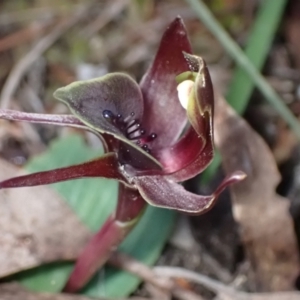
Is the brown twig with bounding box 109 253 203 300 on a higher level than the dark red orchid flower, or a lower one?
lower

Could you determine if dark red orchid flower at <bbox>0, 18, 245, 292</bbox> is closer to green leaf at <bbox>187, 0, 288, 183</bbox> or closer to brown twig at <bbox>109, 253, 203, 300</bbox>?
brown twig at <bbox>109, 253, 203, 300</bbox>

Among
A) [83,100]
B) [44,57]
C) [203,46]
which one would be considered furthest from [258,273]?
[44,57]

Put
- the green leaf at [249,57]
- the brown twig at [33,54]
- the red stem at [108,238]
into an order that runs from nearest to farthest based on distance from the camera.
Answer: the red stem at [108,238], the green leaf at [249,57], the brown twig at [33,54]

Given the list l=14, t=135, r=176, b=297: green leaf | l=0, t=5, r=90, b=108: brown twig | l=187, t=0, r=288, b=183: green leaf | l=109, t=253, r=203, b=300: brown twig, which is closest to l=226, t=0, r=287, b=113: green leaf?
l=187, t=0, r=288, b=183: green leaf

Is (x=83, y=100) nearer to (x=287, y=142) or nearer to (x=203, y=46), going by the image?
(x=287, y=142)

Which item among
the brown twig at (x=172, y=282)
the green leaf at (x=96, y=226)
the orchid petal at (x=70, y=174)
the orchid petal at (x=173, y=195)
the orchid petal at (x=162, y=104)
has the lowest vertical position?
the brown twig at (x=172, y=282)

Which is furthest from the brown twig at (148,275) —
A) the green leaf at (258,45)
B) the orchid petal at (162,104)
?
the green leaf at (258,45)

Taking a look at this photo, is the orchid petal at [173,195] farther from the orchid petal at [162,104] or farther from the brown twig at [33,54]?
the brown twig at [33,54]
